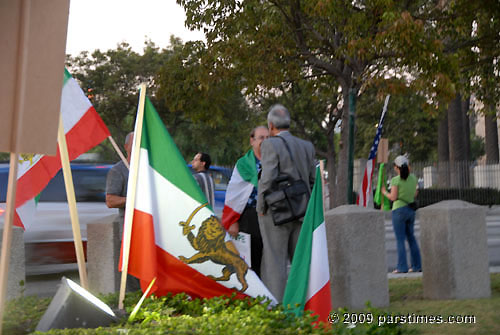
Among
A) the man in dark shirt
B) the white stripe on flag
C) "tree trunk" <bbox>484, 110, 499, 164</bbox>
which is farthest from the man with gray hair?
"tree trunk" <bbox>484, 110, 499, 164</bbox>

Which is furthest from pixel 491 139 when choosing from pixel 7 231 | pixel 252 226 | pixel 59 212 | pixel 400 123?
pixel 7 231

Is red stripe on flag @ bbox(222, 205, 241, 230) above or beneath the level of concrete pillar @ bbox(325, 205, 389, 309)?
above

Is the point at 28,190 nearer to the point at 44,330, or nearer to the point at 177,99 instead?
the point at 44,330

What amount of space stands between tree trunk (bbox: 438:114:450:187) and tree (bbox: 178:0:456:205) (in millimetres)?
14923

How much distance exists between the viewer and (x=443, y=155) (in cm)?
3291

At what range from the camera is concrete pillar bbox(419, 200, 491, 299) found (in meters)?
7.11

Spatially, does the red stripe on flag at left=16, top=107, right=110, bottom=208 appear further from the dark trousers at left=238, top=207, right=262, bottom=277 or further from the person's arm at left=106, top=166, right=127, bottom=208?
the dark trousers at left=238, top=207, right=262, bottom=277

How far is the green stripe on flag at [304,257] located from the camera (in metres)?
5.24

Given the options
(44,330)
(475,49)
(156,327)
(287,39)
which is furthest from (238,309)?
(475,49)

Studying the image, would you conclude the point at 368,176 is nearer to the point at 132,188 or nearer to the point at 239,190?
the point at 239,190

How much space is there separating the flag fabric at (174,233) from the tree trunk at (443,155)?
2760 cm

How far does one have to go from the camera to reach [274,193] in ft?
19.3

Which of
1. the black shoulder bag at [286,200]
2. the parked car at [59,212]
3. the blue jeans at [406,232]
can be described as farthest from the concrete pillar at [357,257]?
the parked car at [59,212]

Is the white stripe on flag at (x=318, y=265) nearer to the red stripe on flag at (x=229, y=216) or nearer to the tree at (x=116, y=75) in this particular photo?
the red stripe on flag at (x=229, y=216)
